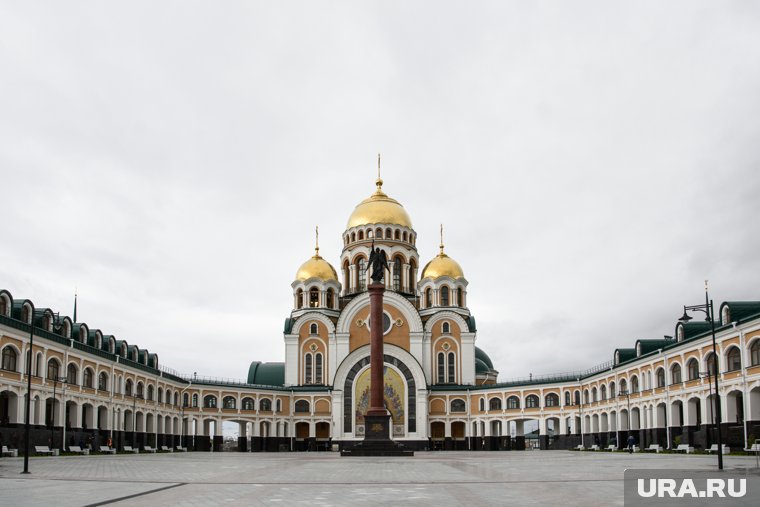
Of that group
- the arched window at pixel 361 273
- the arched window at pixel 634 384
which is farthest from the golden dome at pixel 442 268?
the arched window at pixel 634 384

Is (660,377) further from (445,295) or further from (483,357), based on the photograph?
(483,357)

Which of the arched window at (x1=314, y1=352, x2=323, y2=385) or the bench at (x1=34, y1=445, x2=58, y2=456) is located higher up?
the arched window at (x1=314, y1=352, x2=323, y2=385)

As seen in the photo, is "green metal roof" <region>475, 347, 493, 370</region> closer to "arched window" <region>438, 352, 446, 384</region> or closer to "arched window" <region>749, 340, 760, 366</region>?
"arched window" <region>438, 352, 446, 384</region>

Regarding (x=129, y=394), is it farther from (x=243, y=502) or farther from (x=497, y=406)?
(x=243, y=502)

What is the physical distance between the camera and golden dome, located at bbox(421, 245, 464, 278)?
81.8 metres

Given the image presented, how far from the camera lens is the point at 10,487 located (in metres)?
19.5

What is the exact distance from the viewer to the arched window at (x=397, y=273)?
3255 inches

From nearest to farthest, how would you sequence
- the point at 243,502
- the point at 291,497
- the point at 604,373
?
the point at 243,502, the point at 291,497, the point at 604,373

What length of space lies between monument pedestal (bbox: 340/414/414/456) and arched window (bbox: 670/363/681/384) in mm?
17164

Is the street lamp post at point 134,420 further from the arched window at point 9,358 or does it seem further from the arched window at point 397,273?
the arched window at point 397,273

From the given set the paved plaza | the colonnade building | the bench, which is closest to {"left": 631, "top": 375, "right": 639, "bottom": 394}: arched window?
the colonnade building

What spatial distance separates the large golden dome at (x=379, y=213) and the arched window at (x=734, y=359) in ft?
145

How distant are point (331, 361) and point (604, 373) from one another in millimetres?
26493

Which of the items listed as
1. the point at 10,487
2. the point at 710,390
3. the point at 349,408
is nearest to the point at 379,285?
the point at 710,390
